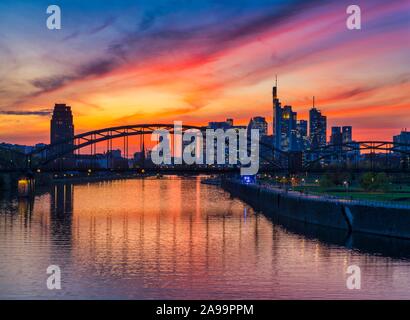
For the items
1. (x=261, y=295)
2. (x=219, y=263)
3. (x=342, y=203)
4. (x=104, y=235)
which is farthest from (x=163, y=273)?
(x=342, y=203)

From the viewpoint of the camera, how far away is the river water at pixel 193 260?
33844mm

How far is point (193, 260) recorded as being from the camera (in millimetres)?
43312

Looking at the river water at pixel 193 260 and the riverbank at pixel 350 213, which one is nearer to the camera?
the river water at pixel 193 260

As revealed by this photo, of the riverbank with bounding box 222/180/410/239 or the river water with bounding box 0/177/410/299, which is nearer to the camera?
the river water with bounding box 0/177/410/299

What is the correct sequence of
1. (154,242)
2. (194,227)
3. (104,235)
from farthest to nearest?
(194,227), (104,235), (154,242)

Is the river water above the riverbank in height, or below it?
below

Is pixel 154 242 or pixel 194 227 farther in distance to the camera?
pixel 194 227

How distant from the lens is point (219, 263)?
42156mm

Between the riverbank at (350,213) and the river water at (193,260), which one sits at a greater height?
the riverbank at (350,213)

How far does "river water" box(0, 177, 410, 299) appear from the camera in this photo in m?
33.8
